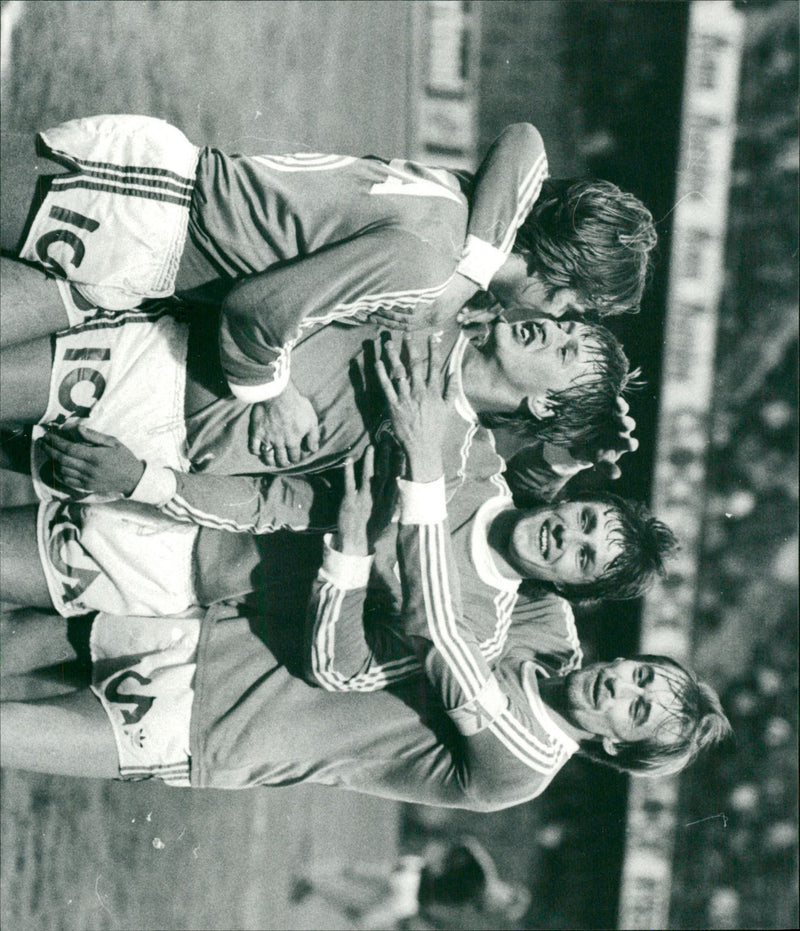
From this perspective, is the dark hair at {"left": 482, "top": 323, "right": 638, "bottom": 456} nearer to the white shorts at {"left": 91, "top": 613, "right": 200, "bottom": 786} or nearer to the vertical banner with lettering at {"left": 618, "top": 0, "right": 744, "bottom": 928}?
the vertical banner with lettering at {"left": 618, "top": 0, "right": 744, "bottom": 928}

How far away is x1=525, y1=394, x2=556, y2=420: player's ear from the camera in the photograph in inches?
71.4

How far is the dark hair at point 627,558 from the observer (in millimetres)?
1853

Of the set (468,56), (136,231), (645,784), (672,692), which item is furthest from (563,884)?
(468,56)

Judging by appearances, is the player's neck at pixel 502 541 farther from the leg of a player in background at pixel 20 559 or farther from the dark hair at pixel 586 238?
the leg of a player in background at pixel 20 559

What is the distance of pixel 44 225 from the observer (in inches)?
60.6

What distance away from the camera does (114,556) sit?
1.71 meters

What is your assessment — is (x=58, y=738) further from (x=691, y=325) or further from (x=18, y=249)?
(x=691, y=325)

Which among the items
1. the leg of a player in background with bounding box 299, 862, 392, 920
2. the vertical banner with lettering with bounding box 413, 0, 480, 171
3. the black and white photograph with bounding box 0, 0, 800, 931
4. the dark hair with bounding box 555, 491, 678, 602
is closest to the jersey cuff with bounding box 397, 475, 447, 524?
the black and white photograph with bounding box 0, 0, 800, 931

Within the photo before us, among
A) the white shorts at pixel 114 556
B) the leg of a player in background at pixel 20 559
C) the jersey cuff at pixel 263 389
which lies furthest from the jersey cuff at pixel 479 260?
the leg of a player in background at pixel 20 559

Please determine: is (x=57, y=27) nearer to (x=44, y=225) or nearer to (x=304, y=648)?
(x=44, y=225)

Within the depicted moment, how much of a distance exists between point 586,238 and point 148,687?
1.29 metres

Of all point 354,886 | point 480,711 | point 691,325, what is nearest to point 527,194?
point 691,325

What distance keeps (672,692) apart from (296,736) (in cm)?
83

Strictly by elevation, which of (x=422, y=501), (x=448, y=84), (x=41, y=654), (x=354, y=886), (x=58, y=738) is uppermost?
(x=448, y=84)
